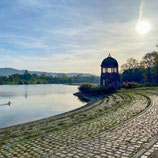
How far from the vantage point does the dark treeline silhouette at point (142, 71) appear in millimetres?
62875

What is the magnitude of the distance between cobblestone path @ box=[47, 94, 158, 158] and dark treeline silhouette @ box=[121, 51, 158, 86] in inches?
2103

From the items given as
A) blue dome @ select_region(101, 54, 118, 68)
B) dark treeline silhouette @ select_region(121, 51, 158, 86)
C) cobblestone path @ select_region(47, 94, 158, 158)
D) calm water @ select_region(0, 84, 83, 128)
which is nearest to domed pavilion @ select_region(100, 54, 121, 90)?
blue dome @ select_region(101, 54, 118, 68)

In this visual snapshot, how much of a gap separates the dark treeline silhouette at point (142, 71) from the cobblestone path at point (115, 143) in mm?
53422

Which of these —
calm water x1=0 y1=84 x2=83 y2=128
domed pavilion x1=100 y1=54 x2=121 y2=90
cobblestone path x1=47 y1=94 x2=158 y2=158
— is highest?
domed pavilion x1=100 y1=54 x2=121 y2=90

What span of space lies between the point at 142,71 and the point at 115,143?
69266 mm

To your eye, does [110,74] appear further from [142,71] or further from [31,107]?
[142,71]

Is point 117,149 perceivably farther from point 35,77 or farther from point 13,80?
point 35,77

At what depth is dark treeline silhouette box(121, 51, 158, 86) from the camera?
62875 mm

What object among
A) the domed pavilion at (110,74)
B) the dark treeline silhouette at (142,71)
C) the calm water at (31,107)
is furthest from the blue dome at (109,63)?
the dark treeline silhouette at (142,71)

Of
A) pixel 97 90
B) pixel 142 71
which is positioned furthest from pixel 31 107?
pixel 142 71

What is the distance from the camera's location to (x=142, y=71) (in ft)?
235

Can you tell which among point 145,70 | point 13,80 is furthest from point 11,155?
point 13,80

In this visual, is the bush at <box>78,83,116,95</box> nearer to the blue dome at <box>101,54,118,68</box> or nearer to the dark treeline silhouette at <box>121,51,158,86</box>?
the blue dome at <box>101,54,118,68</box>

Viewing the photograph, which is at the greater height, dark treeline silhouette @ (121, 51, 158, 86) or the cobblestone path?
dark treeline silhouette @ (121, 51, 158, 86)
